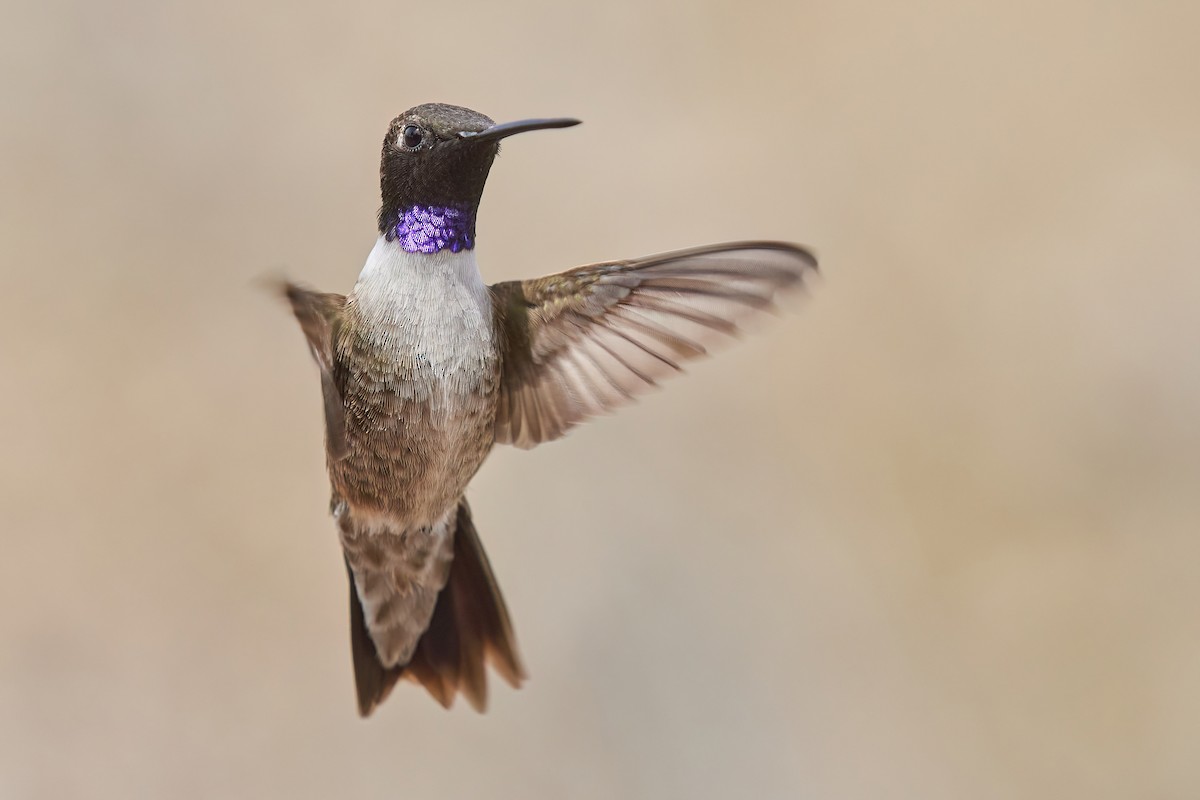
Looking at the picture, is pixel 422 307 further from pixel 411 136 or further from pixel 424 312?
pixel 411 136

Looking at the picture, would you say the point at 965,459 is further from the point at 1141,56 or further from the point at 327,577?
the point at 327,577

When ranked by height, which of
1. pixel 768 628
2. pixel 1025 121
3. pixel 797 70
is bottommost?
pixel 768 628

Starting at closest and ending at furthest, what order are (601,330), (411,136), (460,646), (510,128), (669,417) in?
(510,128), (411,136), (601,330), (460,646), (669,417)

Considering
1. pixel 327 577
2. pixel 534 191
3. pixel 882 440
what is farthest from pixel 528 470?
pixel 882 440

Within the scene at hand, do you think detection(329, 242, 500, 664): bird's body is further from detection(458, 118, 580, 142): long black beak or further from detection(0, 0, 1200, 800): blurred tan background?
detection(0, 0, 1200, 800): blurred tan background

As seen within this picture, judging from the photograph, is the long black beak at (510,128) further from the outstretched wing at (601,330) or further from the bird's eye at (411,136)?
the outstretched wing at (601,330)

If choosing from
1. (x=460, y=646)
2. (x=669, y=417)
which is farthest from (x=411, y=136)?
(x=669, y=417)

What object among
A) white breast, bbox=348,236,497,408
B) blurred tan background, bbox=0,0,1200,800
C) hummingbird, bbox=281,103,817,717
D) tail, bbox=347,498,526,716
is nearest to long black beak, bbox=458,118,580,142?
hummingbird, bbox=281,103,817,717
